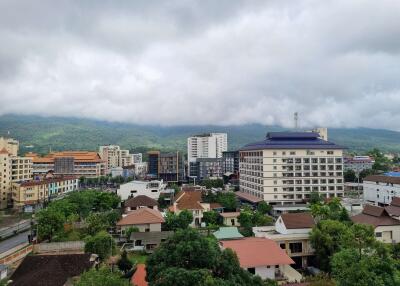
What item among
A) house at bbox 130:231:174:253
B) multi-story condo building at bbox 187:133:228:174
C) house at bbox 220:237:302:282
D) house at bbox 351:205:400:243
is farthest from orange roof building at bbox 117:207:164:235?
multi-story condo building at bbox 187:133:228:174

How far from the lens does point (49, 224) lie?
31.6 meters

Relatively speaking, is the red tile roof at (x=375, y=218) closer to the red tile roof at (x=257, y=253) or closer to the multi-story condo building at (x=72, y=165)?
the red tile roof at (x=257, y=253)

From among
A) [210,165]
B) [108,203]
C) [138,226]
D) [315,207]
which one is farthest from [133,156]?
[315,207]

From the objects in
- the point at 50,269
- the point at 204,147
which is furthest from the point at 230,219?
the point at 204,147

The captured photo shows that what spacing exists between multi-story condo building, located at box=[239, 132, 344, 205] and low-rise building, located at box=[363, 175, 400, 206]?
4737 mm

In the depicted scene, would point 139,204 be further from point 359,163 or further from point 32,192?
point 359,163

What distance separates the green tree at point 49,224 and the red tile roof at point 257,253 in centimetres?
1713

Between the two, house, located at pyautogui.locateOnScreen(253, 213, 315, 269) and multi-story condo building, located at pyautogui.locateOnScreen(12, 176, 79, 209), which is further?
multi-story condo building, located at pyautogui.locateOnScreen(12, 176, 79, 209)

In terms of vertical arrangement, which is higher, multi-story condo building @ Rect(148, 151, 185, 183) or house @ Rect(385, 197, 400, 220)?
multi-story condo building @ Rect(148, 151, 185, 183)

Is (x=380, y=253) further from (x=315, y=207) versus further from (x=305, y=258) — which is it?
(x=315, y=207)

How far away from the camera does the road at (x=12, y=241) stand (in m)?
33.6

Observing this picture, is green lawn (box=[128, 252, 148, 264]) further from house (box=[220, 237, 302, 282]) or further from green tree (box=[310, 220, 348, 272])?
green tree (box=[310, 220, 348, 272])

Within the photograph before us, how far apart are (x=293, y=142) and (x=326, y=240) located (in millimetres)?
33148

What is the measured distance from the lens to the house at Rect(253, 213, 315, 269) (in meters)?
27.8
